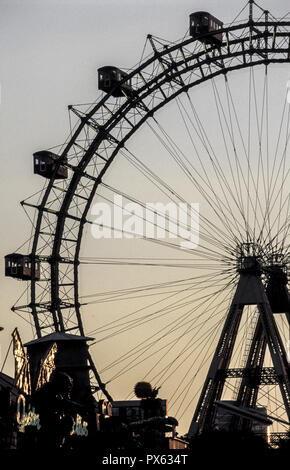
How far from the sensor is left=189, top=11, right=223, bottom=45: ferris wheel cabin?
88562 millimetres

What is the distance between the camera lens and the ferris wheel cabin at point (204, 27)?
8856cm

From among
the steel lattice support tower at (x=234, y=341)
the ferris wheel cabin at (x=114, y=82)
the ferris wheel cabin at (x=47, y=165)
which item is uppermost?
the ferris wheel cabin at (x=114, y=82)

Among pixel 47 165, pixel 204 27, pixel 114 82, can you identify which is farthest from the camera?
pixel 47 165

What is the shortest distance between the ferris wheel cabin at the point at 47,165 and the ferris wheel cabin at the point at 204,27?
10.8 metres

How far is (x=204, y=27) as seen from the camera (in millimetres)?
89062

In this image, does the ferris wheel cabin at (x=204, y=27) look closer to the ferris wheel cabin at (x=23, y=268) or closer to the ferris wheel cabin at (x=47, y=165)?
the ferris wheel cabin at (x=47, y=165)

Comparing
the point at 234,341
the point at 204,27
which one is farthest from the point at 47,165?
the point at 234,341

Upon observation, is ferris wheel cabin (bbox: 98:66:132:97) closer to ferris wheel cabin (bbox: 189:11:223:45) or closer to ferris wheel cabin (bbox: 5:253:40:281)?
ferris wheel cabin (bbox: 189:11:223:45)

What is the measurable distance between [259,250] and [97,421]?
1321 cm

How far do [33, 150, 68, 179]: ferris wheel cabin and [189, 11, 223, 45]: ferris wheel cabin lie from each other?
10.8m

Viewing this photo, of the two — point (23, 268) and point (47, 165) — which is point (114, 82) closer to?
point (47, 165)

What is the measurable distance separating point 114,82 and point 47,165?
6239 millimetres

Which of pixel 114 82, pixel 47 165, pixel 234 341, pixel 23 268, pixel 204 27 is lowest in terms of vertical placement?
pixel 234 341
